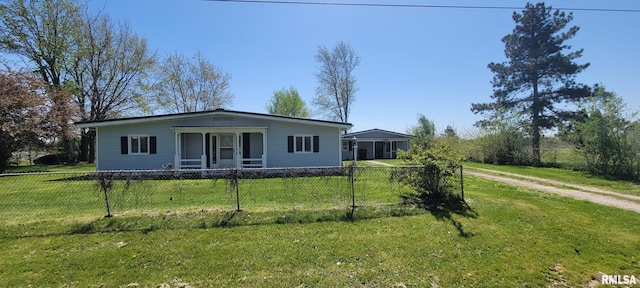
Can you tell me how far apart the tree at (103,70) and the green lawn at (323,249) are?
2324cm

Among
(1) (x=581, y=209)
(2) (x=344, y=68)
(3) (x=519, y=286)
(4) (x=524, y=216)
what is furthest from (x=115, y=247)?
(2) (x=344, y=68)

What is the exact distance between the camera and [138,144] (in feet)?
43.6

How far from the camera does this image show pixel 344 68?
111ft

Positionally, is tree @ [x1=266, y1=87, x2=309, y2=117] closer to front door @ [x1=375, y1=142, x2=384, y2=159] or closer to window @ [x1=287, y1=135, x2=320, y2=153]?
front door @ [x1=375, y1=142, x2=384, y2=159]

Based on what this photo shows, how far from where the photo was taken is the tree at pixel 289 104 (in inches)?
1484

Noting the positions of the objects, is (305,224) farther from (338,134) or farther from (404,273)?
(338,134)

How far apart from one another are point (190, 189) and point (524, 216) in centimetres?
891

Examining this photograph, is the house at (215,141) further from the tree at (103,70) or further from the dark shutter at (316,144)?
the tree at (103,70)

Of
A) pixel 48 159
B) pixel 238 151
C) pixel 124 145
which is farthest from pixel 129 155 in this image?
pixel 48 159

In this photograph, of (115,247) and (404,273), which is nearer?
(404,273)

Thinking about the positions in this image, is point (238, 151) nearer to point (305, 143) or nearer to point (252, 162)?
point (252, 162)

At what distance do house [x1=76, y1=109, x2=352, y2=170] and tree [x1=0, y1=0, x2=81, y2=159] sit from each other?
11253mm

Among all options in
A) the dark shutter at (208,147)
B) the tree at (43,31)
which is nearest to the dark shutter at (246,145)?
the dark shutter at (208,147)

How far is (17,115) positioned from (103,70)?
1166 centimetres
